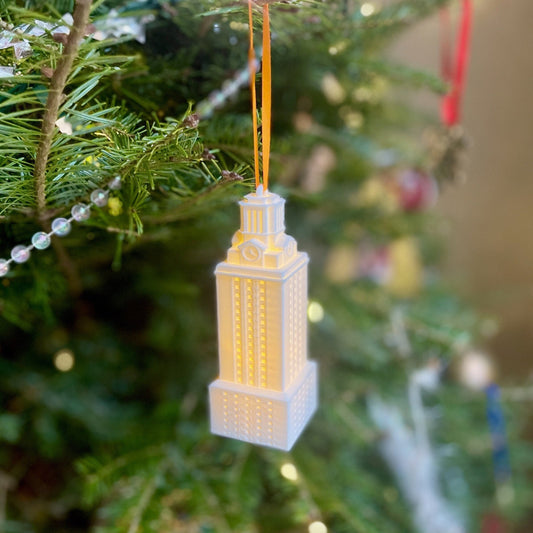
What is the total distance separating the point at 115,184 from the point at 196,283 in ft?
→ 1.25

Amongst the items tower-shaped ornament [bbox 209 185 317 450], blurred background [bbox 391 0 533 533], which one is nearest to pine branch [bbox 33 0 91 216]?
tower-shaped ornament [bbox 209 185 317 450]

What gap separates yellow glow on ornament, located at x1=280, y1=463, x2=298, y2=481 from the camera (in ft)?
1.57

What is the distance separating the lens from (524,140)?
1.02 m

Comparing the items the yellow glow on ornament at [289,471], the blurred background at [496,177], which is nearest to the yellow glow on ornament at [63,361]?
the yellow glow on ornament at [289,471]

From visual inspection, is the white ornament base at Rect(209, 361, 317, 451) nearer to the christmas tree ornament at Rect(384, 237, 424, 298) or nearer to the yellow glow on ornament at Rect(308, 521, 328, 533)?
the yellow glow on ornament at Rect(308, 521, 328, 533)

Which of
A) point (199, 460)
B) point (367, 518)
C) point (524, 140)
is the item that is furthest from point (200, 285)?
point (524, 140)

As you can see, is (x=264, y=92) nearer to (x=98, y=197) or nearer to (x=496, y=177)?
(x=98, y=197)

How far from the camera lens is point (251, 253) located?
28 centimetres

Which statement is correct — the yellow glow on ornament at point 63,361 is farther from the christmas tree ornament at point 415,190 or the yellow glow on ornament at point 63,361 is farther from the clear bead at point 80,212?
the christmas tree ornament at point 415,190

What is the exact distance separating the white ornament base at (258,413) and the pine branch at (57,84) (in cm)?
17

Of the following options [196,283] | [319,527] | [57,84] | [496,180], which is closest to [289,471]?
[319,527]

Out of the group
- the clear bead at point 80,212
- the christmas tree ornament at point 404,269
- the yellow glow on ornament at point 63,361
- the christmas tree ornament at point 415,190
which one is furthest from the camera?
the christmas tree ornament at point 404,269

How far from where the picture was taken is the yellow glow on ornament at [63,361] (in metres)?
0.57

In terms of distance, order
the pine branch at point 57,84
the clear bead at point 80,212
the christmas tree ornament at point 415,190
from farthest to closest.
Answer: the christmas tree ornament at point 415,190
the clear bead at point 80,212
the pine branch at point 57,84
